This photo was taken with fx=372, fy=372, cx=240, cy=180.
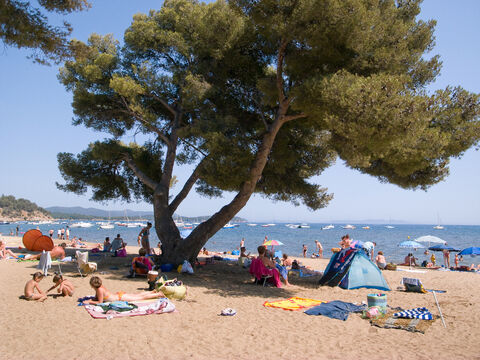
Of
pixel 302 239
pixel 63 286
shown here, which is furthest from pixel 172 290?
pixel 302 239

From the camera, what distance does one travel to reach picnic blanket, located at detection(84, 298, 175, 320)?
19.3 feet

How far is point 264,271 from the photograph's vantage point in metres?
9.45

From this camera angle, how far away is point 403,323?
5.96 metres

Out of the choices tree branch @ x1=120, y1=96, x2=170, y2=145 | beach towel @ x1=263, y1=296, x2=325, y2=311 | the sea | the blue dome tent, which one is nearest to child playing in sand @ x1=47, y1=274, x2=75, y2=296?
beach towel @ x1=263, y1=296, x2=325, y2=311

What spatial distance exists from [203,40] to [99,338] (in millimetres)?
8878

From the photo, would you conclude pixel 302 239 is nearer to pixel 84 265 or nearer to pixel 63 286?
pixel 84 265

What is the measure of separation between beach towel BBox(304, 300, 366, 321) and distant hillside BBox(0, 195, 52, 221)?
474 feet

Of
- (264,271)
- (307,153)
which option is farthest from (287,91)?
(264,271)

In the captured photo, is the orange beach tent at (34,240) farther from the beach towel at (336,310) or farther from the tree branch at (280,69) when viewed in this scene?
the beach towel at (336,310)

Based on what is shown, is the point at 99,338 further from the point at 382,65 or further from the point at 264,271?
the point at 382,65

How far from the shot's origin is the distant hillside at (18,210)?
13450 centimetres

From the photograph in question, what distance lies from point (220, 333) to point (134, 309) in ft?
5.44

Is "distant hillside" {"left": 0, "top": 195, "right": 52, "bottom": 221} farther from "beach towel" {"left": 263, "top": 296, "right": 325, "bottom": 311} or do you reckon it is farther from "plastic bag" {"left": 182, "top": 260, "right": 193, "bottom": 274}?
"beach towel" {"left": 263, "top": 296, "right": 325, "bottom": 311}

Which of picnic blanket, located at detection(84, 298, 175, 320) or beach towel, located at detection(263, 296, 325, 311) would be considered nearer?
picnic blanket, located at detection(84, 298, 175, 320)
